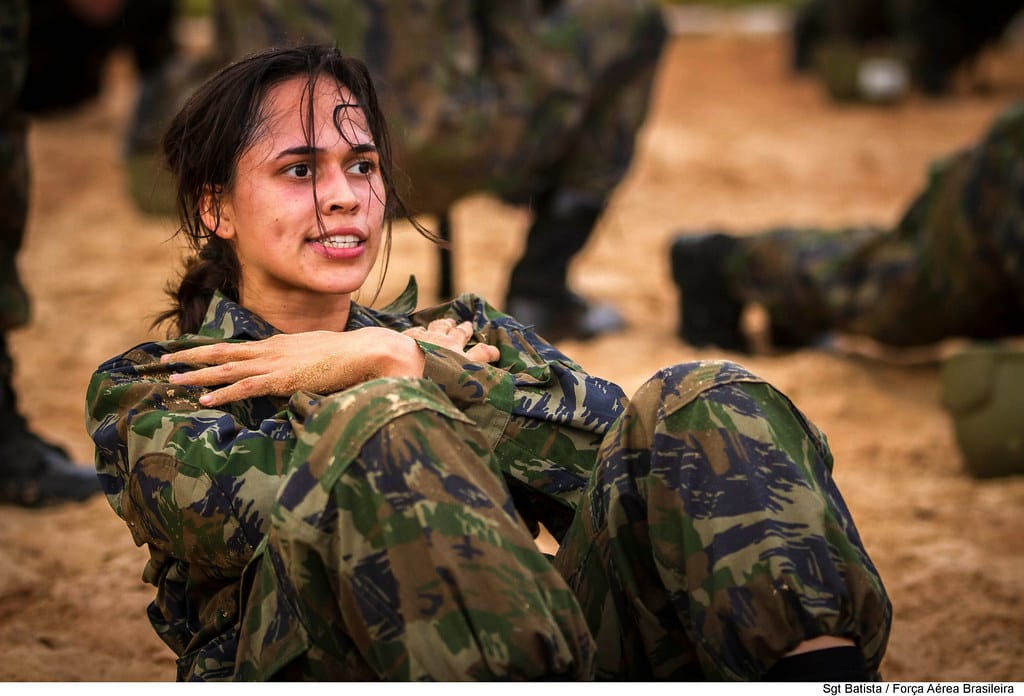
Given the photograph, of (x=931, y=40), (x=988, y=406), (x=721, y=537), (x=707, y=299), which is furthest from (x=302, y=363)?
(x=931, y=40)

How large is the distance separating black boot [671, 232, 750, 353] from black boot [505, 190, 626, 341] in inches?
10.5

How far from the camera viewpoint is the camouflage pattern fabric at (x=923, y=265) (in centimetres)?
361

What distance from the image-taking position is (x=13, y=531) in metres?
2.84

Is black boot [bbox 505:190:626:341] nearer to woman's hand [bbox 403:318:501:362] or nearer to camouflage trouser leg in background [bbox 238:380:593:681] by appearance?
woman's hand [bbox 403:318:501:362]

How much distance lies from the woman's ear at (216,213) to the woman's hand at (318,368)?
26 cm

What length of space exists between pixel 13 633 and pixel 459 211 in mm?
4303

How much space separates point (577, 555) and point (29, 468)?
5.77 feet

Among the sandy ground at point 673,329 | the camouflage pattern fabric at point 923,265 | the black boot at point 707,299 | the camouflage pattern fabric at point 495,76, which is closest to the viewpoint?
the sandy ground at point 673,329

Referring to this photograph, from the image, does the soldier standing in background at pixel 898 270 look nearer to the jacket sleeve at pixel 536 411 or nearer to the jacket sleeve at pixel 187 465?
the jacket sleeve at pixel 536 411

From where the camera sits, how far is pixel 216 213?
1863mm

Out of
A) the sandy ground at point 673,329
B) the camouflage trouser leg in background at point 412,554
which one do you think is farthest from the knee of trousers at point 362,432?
the sandy ground at point 673,329

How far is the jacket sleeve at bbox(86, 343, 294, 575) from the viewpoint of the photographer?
150 cm

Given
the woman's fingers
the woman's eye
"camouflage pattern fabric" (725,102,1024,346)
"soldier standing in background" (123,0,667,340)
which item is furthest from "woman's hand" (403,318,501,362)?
"camouflage pattern fabric" (725,102,1024,346)

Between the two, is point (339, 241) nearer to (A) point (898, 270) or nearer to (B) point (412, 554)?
(B) point (412, 554)
